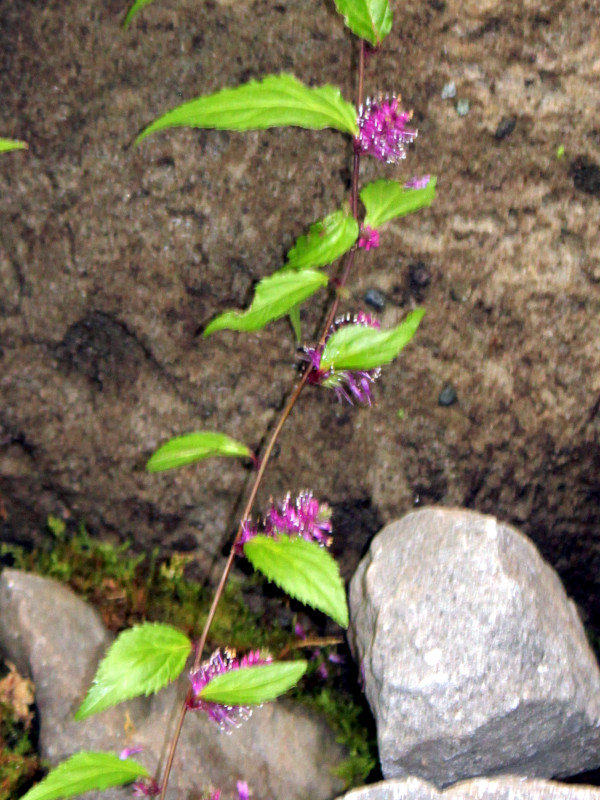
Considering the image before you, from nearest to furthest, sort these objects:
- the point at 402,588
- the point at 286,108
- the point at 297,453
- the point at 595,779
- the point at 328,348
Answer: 1. the point at 286,108
2. the point at 328,348
3. the point at 402,588
4. the point at 595,779
5. the point at 297,453

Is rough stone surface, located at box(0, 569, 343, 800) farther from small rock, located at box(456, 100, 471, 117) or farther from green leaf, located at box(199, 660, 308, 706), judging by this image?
small rock, located at box(456, 100, 471, 117)

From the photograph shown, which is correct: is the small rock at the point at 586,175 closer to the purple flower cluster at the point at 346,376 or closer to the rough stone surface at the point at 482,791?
the purple flower cluster at the point at 346,376

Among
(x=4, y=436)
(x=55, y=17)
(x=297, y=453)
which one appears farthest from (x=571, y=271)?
(x=4, y=436)

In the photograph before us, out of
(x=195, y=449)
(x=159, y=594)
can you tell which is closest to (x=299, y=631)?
(x=159, y=594)

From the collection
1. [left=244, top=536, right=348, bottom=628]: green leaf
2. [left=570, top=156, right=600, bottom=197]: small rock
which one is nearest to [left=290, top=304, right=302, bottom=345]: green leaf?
[left=244, top=536, right=348, bottom=628]: green leaf

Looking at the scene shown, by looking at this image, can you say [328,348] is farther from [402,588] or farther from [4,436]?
[4,436]

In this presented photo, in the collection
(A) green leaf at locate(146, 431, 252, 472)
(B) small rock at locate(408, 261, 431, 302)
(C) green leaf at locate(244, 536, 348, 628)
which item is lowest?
(C) green leaf at locate(244, 536, 348, 628)
